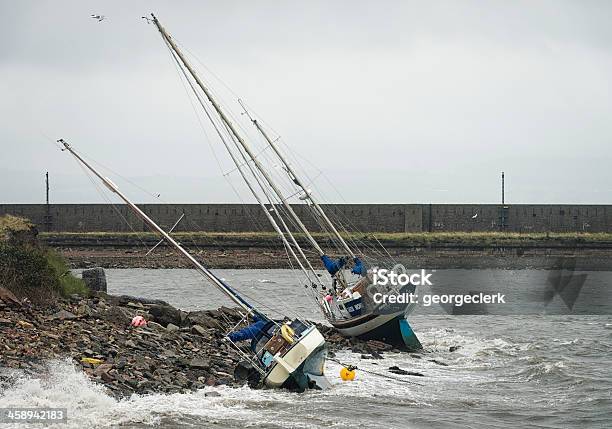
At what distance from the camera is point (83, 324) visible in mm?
25266

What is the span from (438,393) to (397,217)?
7388cm

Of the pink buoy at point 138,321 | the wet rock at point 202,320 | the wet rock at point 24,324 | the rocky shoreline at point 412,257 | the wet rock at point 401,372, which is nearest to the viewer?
the wet rock at point 24,324

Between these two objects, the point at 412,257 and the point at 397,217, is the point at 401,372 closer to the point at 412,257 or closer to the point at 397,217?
the point at 412,257

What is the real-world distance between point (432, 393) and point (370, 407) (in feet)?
8.50

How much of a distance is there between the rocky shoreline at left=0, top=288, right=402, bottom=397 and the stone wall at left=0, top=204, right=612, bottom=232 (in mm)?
67393

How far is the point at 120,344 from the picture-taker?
2378cm

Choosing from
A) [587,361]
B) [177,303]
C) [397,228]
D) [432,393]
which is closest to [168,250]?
[397,228]

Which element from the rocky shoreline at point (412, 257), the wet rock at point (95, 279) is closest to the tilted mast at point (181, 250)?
the wet rock at point (95, 279)

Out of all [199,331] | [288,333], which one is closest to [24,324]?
[199,331]

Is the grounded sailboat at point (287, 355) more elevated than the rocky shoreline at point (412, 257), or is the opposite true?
the rocky shoreline at point (412, 257)

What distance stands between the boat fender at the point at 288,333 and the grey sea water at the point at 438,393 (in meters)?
1.09

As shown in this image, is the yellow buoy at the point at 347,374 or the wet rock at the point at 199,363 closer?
the wet rock at the point at 199,363

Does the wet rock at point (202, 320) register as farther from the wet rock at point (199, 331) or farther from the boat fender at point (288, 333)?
the boat fender at point (288, 333)

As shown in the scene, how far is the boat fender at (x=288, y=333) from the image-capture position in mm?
22562
